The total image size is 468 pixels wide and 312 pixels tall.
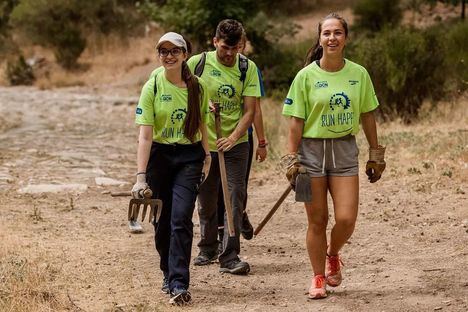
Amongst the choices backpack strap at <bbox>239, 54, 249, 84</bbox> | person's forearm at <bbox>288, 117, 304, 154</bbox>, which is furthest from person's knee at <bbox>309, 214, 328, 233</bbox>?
backpack strap at <bbox>239, 54, 249, 84</bbox>

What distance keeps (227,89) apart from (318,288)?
1603mm

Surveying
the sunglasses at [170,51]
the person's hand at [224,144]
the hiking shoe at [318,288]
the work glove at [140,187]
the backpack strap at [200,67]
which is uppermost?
the sunglasses at [170,51]

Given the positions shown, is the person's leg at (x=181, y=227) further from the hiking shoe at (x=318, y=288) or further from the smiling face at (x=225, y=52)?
the smiling face at (x=225, y=52)

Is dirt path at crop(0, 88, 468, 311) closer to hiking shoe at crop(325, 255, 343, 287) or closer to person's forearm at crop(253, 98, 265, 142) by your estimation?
hiking shoe at crop(325, 255, 343, 287)

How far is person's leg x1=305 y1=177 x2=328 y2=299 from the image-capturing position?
217 inches

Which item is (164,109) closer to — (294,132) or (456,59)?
(294,132)

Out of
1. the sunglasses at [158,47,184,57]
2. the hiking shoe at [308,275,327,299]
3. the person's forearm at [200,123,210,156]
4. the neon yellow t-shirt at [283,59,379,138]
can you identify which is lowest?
the hiking shoe at [308,275,327,299]

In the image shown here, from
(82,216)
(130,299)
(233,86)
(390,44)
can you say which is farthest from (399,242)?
(390,44)

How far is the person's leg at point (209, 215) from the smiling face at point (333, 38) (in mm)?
1435

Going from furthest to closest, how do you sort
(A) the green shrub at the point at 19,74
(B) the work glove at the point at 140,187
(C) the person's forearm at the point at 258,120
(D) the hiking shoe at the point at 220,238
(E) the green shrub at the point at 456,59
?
(A) the green shrub at the point at 19,74 < (E) the green shrub at the point at 456,59 < (D) the hiking shoe at the point at 220,238 < (C) the person's forearm at the point at 258,120 < (B) the work glove at the point at 140,187

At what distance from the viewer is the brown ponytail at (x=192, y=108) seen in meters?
5.69

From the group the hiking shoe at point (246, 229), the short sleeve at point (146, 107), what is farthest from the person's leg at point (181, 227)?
the hiking shoe at point (246, 229)

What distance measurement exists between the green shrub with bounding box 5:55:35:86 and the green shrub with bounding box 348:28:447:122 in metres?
15.8

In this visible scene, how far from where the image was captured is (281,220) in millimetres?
8758
